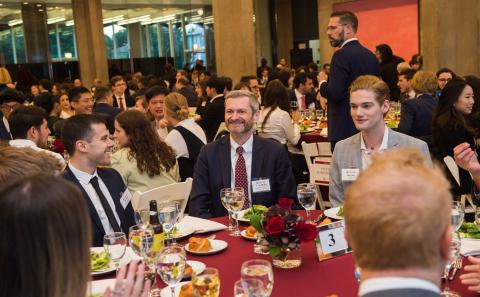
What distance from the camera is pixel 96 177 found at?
10.9 feet

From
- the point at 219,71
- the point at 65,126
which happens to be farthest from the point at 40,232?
the point at 219,71

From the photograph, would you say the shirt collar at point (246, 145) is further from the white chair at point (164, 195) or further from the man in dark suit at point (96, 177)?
the man in dark suit at point (96, 177)

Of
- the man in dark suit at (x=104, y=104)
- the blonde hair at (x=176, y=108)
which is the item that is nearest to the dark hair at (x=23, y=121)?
the blonde hair at (x=176, y=108)

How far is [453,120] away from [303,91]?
480cm

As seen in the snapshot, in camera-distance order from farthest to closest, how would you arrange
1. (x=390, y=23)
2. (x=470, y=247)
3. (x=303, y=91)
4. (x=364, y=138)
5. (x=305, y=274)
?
(x=390, y=23) → (x=303, y=91) → (x=364, y=138) → (x=470, y=247) → (x=305, y=274)

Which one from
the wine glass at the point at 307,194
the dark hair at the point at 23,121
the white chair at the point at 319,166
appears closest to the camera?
the wine glass at the point at 307,194

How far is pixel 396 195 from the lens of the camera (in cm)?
115

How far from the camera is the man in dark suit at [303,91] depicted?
→ 9581mm

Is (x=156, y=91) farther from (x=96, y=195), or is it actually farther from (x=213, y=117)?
(x=96, y=195)

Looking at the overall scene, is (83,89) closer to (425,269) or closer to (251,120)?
(251,120)

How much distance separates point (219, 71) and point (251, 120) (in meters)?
7.34

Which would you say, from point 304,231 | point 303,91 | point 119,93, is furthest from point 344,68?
point 119,93

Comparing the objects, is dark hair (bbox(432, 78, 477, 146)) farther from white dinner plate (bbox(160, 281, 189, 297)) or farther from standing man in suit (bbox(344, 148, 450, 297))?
standing man in suit (bbox(344, 148, 450, 297))

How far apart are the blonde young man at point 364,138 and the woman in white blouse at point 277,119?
3085 mm
